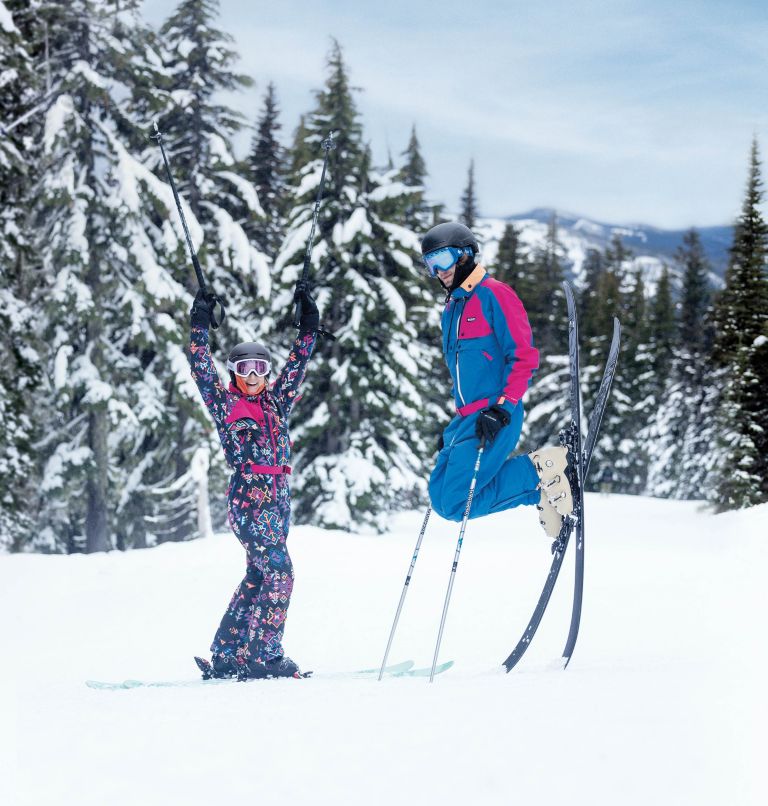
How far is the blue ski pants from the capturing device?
4.57 meters

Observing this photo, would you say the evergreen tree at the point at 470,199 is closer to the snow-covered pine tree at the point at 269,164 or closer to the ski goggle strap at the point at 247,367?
the snow-covered pine tree at the point at 269,164

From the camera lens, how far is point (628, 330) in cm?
4000

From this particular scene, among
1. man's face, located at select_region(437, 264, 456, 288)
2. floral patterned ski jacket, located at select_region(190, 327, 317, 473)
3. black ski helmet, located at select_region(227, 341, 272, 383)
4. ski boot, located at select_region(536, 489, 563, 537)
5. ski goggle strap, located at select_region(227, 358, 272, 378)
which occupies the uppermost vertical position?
man's face, located at select_region(437, 264, 456, 288)

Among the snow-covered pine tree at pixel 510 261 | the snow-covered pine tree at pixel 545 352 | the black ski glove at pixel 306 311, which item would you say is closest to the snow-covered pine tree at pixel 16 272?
the black ski glove at pixel 306 311

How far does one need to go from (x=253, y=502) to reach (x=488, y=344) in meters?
1.80

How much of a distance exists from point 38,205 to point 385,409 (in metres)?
8.86

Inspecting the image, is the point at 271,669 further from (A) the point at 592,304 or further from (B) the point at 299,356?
(A) the point at 592,304

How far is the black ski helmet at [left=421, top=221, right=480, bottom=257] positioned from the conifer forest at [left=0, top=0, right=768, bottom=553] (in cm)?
1032

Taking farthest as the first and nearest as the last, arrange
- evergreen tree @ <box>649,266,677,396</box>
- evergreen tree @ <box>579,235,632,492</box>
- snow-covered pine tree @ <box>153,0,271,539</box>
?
evergreen tree @ <box>649,266,677,396</box>
evergreen tree @ <box>579,235,632,492</box>
snow-covered pine tree @ <box>153,0,271,539</box>

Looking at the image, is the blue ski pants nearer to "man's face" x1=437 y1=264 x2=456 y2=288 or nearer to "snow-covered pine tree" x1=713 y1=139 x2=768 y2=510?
"man's face" x1=437 y1=264 x2=456 y2=288

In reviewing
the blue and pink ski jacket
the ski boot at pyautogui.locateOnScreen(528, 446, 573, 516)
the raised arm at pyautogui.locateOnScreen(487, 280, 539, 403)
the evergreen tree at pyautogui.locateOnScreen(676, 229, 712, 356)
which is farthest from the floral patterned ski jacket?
the evergreen tree at pyautogui.locateOnScreen(676, 229, 712, 356)

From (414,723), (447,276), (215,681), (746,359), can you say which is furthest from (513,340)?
(746,359)

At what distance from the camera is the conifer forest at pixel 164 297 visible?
1482 centimetres

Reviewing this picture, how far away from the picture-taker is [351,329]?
17859 millimetres
